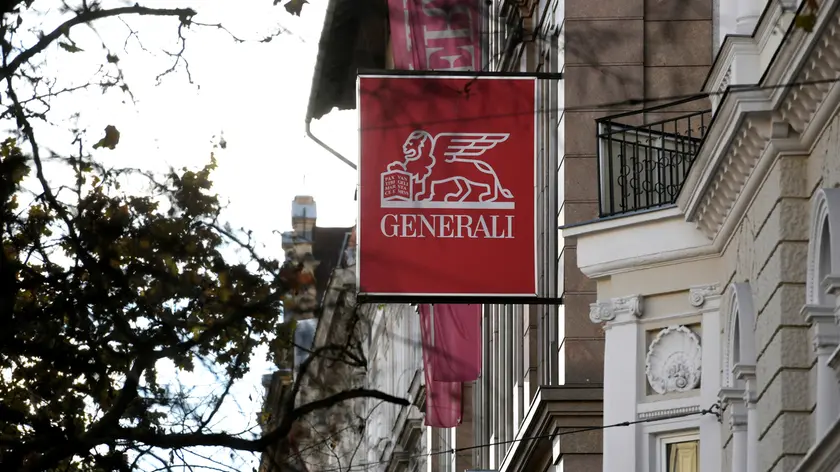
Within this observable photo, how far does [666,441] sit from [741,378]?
273 cm

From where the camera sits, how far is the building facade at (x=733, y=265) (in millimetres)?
14898

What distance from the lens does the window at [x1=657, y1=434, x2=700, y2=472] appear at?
1917cm

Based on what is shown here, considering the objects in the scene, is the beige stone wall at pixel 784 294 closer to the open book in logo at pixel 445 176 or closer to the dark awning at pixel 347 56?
the open book in logo at pixel 445 176

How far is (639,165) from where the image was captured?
20.4m

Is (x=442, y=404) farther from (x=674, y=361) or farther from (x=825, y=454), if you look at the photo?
(x=825, y=454)

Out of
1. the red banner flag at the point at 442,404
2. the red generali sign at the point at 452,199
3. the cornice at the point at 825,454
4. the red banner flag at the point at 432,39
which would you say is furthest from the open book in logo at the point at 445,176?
the cornice at the point at 825,454

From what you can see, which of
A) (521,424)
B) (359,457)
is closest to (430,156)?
(521,424)

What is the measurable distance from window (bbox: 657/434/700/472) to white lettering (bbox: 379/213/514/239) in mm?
2879

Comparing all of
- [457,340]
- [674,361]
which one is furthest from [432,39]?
[674,361]

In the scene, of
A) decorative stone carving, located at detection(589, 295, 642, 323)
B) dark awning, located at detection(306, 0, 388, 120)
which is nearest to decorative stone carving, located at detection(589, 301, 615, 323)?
decorative stone carving, located at detection(589, 295, 642, 323)

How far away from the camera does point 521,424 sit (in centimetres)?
2527

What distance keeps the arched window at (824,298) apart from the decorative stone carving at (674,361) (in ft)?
12.0

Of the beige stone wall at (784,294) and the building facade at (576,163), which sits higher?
the building facade at (576,163)

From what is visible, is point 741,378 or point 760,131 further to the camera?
point 741,378
